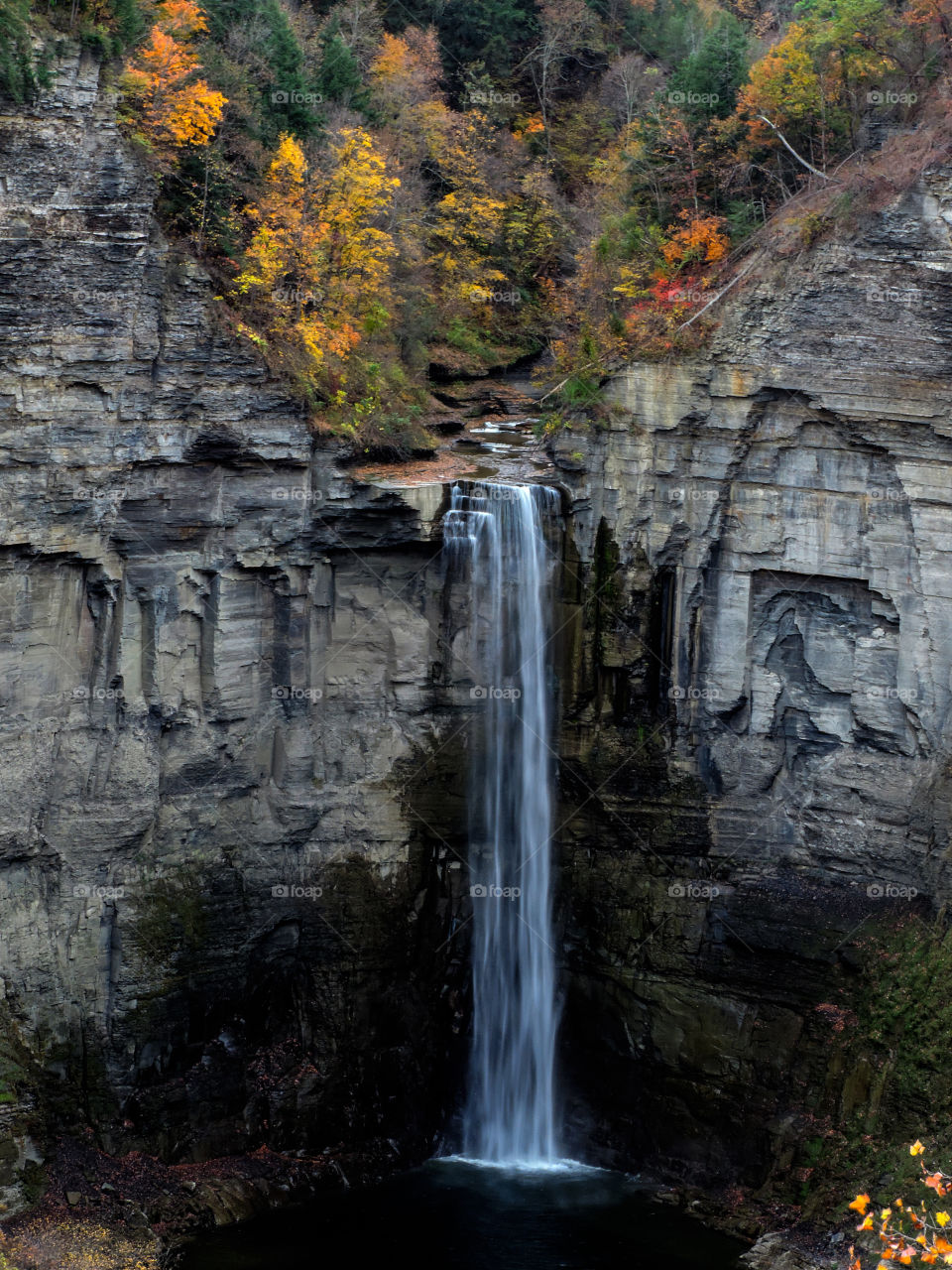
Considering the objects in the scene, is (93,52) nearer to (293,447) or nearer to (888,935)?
(293,447)

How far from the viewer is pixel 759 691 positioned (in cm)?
2653

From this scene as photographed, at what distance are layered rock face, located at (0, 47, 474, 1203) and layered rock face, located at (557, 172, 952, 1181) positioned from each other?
11.7ft

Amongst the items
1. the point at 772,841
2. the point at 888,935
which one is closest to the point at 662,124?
the point at 772,841

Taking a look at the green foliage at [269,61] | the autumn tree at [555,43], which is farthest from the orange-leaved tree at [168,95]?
the autumn tree at [555,43]

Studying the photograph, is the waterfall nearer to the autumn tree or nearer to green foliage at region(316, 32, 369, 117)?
green foliage at region(316, 32, 369, 117)

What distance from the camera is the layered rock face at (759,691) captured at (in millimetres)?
24453

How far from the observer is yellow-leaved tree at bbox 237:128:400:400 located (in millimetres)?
25922

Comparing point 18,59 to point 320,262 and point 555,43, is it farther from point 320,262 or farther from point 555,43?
point 555,43

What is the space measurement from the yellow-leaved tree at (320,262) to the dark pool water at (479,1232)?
14935mm

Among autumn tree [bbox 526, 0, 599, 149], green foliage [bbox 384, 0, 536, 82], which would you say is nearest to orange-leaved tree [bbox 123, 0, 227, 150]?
green foliage [bbox 384, 0, 536, 82]

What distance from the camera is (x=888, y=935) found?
2531 cm

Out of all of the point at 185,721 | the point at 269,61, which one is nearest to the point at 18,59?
the point at 269,61

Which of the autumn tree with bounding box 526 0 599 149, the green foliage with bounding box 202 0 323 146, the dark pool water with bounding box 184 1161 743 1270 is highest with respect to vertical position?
the autumn tree with bounding box 526 0 599 149

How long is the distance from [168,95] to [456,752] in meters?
13.5
